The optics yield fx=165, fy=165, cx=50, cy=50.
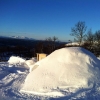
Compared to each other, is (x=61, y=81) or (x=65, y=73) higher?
(x=65, y=73)

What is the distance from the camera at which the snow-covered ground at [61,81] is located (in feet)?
16.1

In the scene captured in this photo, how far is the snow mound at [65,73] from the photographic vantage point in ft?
17.9

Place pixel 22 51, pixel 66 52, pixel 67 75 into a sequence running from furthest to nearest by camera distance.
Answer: pixel 22 51 < pixel 66 52 < pixel 67 75

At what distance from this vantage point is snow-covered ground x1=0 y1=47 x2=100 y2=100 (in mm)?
4898

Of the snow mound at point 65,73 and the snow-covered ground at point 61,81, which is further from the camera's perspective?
the snow mound at point 65,73

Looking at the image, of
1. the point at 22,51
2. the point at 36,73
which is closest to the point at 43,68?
the point at 36,73

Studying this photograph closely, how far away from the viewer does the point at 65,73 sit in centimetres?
597

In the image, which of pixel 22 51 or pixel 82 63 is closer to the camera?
pixel 82 63

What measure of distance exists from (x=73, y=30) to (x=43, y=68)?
60.1 feet

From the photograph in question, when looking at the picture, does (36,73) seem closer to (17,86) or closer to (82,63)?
(17,86)

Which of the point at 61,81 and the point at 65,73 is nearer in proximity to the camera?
the point at 61,81

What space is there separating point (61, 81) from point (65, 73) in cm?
41

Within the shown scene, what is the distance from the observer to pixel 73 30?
79.8 ft

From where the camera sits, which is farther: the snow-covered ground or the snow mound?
the snow mound
